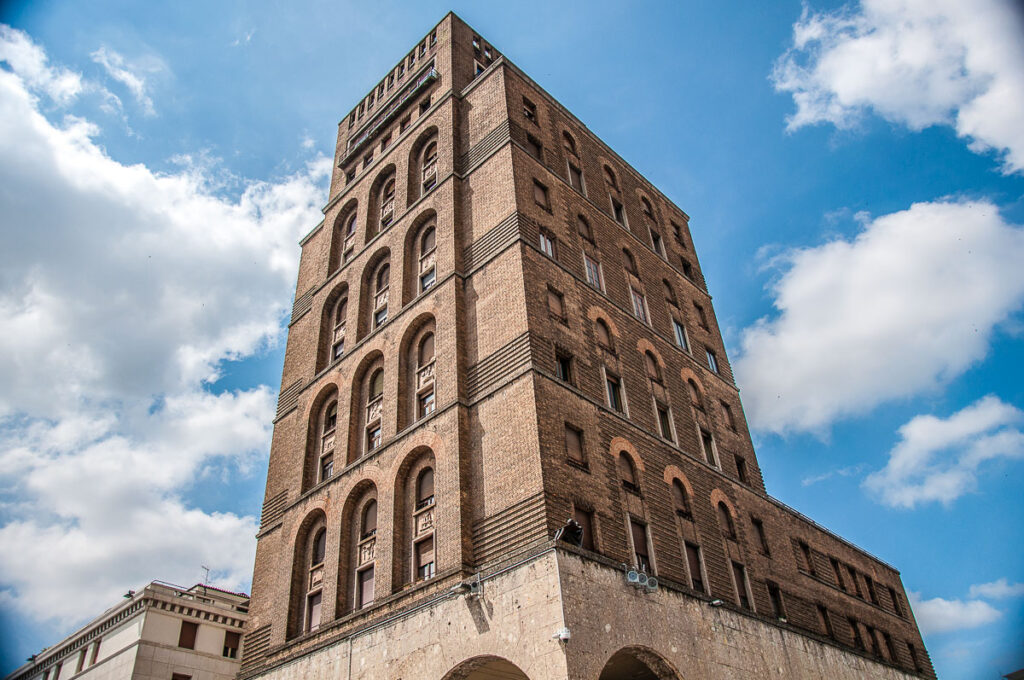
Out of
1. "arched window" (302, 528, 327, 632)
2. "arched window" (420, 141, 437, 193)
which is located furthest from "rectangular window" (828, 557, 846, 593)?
"arched window" (420, 141, 437, 193)

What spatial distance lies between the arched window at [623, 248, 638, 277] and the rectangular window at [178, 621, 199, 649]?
24.6 meters

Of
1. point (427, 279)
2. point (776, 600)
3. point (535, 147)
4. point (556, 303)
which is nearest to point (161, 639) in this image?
point (427, 279)

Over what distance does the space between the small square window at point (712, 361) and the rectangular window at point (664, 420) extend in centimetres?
624

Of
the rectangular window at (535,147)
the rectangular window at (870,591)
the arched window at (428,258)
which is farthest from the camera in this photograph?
Answer: the rectangular window at (870,591)

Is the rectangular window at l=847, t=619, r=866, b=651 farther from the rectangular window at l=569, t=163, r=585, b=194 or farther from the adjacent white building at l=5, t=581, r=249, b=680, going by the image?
the adjacent white building at l=5, t=581, r=249, b=680

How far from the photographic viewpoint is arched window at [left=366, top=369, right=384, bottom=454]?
996 inches

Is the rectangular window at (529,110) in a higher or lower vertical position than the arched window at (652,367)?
higher

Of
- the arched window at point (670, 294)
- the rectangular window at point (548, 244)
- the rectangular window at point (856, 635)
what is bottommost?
the rectangular window at point (856, 635)

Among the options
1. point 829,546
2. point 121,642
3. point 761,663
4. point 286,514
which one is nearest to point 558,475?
point 761,663

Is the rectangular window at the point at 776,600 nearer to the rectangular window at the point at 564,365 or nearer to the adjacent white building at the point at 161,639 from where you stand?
the rectangular window at the point at 564,365

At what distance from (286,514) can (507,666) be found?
11.3 m

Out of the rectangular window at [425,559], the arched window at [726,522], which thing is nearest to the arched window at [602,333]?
the arched window at [726,522]

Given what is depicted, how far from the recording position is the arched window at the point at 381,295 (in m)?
28.4

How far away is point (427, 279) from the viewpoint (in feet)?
88.7
